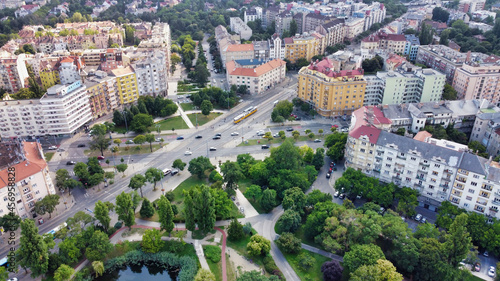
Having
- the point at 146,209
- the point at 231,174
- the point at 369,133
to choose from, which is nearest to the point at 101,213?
the point at 146,209

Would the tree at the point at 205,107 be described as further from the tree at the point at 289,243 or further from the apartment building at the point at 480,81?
the apartment building at the point at 480,81

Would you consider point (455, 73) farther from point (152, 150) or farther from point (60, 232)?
point (60, 232)

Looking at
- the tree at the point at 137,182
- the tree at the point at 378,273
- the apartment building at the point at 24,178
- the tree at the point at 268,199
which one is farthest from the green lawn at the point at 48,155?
the tree at the point at 378,273

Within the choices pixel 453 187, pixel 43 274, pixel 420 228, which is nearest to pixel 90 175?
pixel 43 274

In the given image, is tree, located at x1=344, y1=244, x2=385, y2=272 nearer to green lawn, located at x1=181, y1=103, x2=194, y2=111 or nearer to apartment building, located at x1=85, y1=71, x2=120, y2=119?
green lawn, located at x1=181, y1=103, x2=194, y2=111

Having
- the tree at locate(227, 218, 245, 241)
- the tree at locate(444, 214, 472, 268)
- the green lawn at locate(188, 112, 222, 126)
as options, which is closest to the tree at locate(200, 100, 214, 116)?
the green lawn at locate(188, 112, 222, 126)

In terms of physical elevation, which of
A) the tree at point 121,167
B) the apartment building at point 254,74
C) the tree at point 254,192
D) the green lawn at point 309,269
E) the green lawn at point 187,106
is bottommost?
the green lawn at point 309,269
